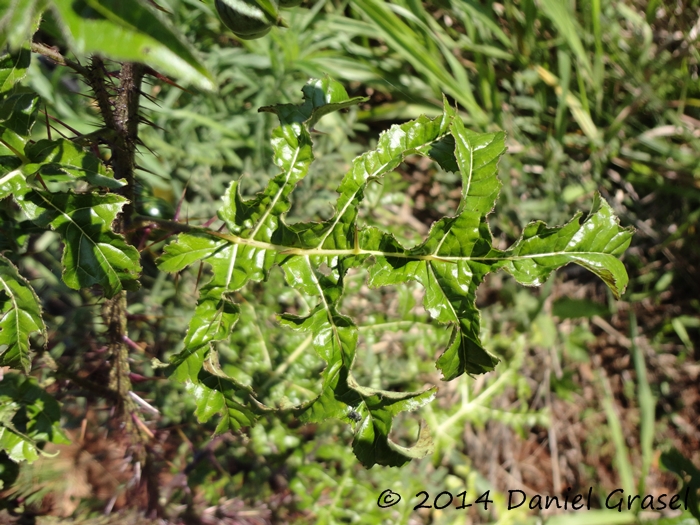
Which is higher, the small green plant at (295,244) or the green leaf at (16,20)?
the green leaf at (16,20)

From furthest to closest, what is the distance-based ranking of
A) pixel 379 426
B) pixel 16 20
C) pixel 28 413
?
pixel 28 413 < pixel 379 426 < pixel 16 20

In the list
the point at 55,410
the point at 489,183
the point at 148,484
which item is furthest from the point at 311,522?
the point at 489,183

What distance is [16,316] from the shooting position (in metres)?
0.85

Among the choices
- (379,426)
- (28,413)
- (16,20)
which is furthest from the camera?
(28,413)

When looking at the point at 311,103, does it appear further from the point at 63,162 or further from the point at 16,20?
the point at 16,20

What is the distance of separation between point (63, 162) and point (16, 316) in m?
0.24

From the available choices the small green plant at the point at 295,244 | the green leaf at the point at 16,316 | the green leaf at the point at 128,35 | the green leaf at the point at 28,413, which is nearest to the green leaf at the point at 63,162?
the small green plant at the point at 295,244

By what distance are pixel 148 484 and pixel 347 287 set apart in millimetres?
879

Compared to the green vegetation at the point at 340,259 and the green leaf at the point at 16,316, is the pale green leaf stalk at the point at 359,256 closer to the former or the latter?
the green vegetation at the point at 340,259

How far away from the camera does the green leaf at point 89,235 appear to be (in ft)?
2.68

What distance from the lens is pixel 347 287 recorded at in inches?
78.2

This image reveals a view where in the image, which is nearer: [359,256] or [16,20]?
[16,20]

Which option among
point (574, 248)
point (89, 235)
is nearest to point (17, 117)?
point (89, 235)

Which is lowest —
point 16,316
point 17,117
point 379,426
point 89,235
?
point 379,426
